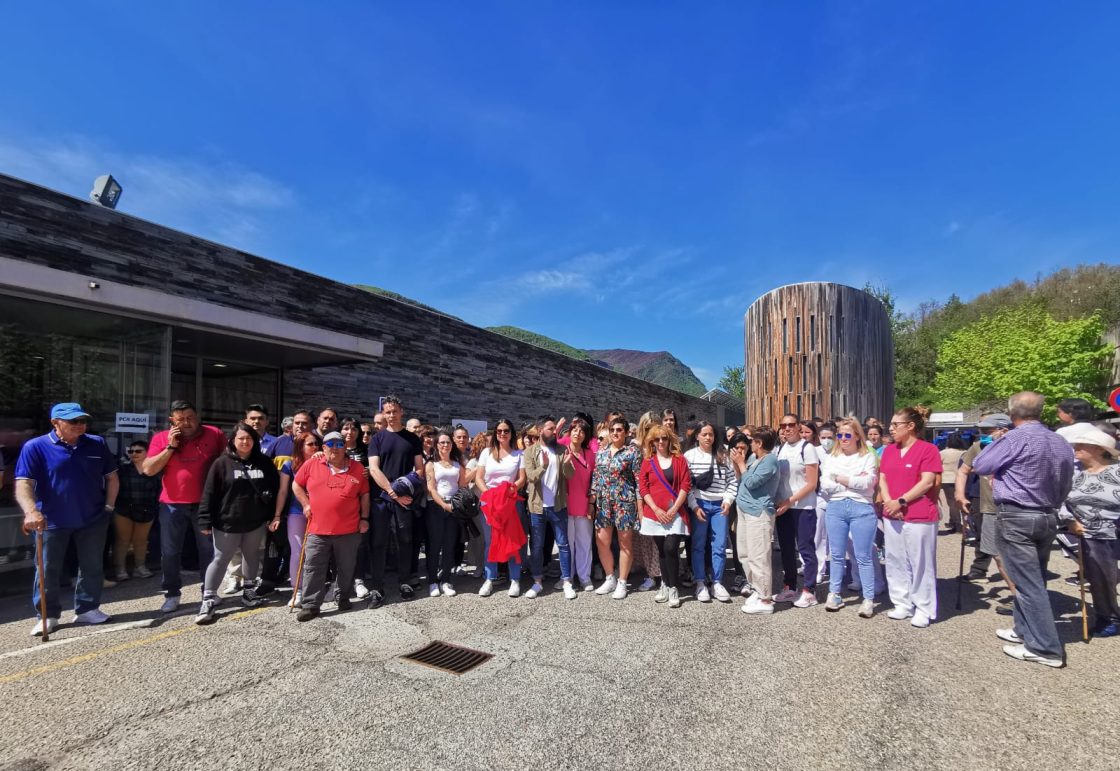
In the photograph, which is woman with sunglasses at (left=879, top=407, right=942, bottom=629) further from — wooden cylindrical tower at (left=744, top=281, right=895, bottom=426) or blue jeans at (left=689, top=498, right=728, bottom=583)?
wooden cylindrical tower at (left=744, top=281, right=895, bottom=426)

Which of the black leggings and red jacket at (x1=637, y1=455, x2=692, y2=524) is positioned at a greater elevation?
red jacket at (x1=637, y1=455, x2=692, y2=524)

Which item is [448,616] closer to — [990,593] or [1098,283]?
[990,593]

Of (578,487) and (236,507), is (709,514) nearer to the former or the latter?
(578,487)

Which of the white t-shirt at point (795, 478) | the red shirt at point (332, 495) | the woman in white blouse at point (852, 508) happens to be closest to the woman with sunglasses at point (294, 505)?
the red shirt at point (332, 495)

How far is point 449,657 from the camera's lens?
155 inches

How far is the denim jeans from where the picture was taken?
383 centimetres

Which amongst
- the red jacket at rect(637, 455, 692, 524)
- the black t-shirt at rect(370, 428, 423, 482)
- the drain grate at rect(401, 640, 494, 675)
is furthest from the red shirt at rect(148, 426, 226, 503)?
the red jacket at rect(637, 455, 692, 524)

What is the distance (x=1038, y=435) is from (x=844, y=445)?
1439mm

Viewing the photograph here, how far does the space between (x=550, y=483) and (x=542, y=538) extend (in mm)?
603

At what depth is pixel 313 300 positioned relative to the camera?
1148 cm

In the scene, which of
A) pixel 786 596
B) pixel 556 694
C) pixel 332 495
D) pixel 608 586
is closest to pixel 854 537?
pixel 786 596

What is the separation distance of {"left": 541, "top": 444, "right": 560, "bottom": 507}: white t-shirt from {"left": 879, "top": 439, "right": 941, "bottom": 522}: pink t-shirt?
3.04m

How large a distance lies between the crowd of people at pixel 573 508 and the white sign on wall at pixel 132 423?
626mm

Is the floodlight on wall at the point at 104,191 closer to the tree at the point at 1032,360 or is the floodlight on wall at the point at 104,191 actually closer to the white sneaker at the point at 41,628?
the white sneaker at the point at 41,628
